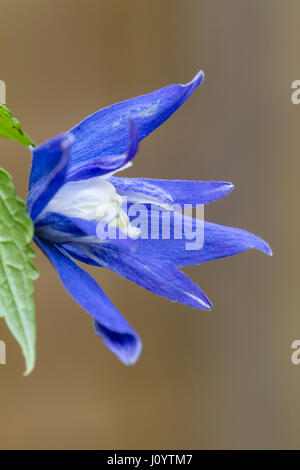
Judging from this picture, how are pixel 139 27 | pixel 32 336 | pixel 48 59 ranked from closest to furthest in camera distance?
pixel 32 336, pixel 48 59, pixel 139 27

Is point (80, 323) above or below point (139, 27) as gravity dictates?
below

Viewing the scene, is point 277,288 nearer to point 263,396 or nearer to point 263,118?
point 263,396

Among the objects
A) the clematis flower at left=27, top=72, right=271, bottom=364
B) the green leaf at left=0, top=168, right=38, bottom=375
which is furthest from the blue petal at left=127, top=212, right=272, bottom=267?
the green leaf at left=0, top=168, right=38, bottom=375

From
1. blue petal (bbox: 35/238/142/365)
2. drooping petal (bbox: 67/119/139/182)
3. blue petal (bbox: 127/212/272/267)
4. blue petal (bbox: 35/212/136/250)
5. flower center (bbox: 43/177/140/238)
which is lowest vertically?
blue petal (bbox: 35/238/142/365)

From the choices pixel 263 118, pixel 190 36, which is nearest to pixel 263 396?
pixel 263 118

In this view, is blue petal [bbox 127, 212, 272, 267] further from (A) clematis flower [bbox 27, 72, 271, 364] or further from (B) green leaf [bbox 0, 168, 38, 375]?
(B) green leaf [bbox 0, 168, 38, 375]

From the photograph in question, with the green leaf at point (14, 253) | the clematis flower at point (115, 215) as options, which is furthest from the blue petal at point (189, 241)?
the green leaf at point (14, 253)

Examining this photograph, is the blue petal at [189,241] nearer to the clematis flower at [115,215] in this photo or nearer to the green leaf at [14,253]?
the clematis flower at [115,215]
